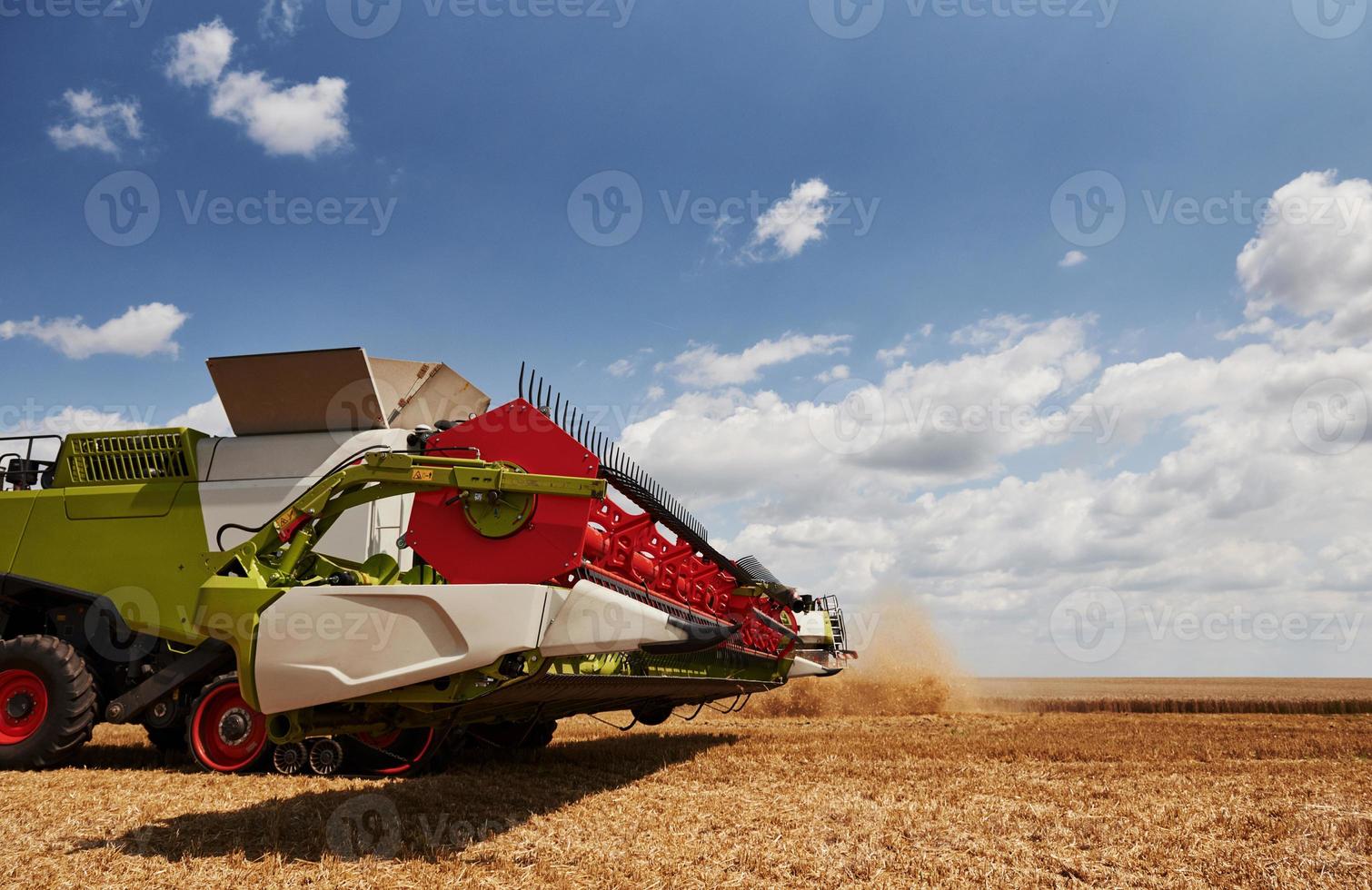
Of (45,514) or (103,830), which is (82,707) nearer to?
(45,514)

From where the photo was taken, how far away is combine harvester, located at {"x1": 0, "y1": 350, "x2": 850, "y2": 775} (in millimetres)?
4223

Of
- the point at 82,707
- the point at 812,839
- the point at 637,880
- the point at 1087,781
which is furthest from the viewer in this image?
the point at 82,707

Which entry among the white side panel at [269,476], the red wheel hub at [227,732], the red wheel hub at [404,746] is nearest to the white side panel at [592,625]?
the red wheel hub at [404,746]

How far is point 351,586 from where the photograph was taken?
442 centimetres

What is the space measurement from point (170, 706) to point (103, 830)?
2.80 meters

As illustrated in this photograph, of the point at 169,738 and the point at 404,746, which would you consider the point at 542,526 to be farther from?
the point at 169,738

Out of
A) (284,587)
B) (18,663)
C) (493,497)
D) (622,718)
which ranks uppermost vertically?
(493,497)

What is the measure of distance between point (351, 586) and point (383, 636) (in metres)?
0.39

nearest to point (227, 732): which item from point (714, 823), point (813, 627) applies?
point (714, 823)

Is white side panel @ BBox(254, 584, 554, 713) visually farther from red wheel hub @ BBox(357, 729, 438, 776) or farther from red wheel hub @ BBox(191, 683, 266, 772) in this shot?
red wheel hub @ BBox(191, 683, 266, 772)

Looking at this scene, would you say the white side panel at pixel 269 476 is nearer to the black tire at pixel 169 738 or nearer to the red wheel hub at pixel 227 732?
the red wheel hub at pixel 227 732

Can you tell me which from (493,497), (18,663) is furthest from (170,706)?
(493,497)

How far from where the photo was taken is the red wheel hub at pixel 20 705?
7215mm

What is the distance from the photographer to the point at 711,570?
25.0 ft
